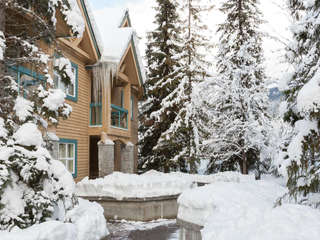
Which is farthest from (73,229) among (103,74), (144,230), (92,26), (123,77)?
(123,77)

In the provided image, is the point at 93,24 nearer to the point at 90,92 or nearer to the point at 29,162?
the point at 90,92

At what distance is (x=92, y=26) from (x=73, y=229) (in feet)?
32.3

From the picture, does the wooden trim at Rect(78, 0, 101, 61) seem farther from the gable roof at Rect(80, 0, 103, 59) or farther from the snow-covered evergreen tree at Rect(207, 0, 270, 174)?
the snow-covered evergreen tree at Rect(207, 0, 270, 174)

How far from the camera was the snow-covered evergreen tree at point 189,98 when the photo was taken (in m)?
15.9

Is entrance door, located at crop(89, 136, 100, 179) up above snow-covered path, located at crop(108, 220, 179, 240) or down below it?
above

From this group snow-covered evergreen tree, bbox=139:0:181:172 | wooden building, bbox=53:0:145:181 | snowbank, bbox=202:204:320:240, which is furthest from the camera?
snow-covered evergreen tree, bbox=139:0:181:172

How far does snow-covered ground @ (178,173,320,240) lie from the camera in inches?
144

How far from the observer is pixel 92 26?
12.7 m

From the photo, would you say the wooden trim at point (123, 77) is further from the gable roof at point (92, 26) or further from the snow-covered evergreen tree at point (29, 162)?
the snow-covered evergreen tree at point (29, 162)

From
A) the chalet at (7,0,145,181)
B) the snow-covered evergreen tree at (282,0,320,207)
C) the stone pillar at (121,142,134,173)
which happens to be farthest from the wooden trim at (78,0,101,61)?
the snow-covered evergreen tree at (282,0,320,207)

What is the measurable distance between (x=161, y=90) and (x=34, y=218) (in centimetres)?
1455

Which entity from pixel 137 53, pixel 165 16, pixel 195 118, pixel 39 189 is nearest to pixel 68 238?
pixel 39 189

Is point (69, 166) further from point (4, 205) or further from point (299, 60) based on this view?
point (299, 60)

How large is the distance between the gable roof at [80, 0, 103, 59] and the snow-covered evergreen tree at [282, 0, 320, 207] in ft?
28.7
